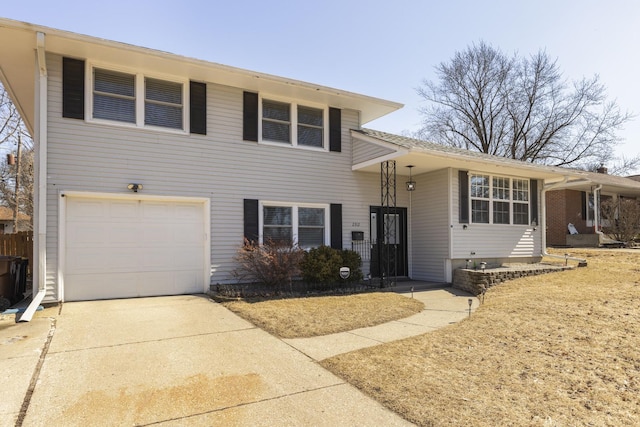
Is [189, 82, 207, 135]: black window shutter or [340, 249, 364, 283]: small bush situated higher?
[189, 82, 207, 135]: black window shutter

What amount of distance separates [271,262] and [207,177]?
242cm

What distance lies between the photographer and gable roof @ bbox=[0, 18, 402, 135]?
689cm

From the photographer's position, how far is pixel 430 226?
36.0 feet

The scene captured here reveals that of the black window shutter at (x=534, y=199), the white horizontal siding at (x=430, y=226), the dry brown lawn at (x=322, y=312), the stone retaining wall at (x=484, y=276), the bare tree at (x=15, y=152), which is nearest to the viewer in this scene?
the dry brown lawn at (x=322, y=312)

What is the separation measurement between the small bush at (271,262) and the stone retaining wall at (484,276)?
4210mm

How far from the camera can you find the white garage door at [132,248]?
7.49 m

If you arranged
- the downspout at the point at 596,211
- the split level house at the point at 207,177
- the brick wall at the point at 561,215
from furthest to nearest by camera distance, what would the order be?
the brick wall at the point at 561,215 < the downspout at the point at 596,211 < the split level house at the point at 207,177

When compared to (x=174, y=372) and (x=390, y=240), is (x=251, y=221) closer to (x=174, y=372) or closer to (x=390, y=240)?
(x=390, y=240)

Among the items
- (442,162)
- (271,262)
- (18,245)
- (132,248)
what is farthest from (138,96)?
(442,162)

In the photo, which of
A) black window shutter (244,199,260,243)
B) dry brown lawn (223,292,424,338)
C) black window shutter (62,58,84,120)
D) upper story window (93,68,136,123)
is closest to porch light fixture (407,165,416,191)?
dry brown lawn (223,292,424,338)

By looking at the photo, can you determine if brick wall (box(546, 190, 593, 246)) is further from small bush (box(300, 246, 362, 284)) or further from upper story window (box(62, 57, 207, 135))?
upper story window (box(62, 57, 207, 135))

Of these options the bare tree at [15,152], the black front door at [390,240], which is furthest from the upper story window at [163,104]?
the bare tree at [15,152]

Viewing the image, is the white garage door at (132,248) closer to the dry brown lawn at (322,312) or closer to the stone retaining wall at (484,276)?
the dry brown lawn at (322,312)

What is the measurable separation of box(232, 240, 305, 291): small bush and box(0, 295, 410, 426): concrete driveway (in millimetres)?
2314
